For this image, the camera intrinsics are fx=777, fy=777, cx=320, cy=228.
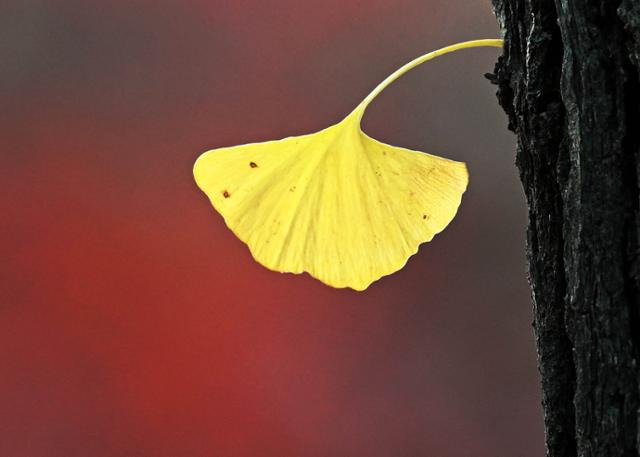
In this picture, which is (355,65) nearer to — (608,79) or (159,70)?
(159,70)

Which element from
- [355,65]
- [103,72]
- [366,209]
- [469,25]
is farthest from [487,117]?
[366,209]

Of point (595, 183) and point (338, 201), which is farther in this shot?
point (338, 201)

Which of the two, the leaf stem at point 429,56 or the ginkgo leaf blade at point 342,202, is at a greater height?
the leaf stem at point 429,56

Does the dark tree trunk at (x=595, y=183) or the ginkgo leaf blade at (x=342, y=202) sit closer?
the dark tree trunk at (x=595, y=183)

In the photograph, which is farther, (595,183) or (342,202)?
(342,202)

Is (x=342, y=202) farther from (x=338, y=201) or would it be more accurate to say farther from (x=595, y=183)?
(x=595, y=183)

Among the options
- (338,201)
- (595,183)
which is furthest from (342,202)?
(595,183)
